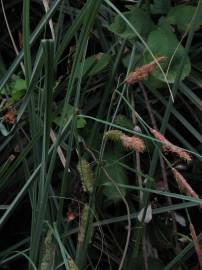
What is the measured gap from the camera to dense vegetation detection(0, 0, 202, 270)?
0.83 metres

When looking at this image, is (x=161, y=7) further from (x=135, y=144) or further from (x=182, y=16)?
(x=135, y=144)

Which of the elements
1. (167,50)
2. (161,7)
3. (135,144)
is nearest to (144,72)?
(135,144)

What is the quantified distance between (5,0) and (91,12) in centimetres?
60

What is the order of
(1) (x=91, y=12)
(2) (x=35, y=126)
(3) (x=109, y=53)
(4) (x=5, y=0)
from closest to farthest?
(1) (x=91, y=12) → (2) (x=35, y=126) → (3) (x=109, y=53) → (4) (x=5, y=0)

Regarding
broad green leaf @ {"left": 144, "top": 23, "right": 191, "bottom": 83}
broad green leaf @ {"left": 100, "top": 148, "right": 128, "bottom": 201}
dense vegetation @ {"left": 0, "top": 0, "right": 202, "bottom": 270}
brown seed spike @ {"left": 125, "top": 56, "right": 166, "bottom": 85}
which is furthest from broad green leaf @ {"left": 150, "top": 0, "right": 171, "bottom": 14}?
brown seed spike @ {"left": 125, "top": 56, "right": 166, "bottom": 85}

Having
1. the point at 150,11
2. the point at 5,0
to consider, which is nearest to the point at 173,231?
the point at 150,11

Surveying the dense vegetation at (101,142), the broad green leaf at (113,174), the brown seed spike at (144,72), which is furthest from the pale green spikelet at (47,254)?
the brown seed spike at (144,72)

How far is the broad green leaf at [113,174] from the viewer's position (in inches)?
36.8

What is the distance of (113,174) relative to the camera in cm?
96

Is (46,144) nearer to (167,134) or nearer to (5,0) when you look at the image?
(167,134)

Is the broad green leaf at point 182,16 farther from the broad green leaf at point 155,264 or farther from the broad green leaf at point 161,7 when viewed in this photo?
the broad green leaf at point 155,264

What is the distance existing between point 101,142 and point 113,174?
3.3 inches

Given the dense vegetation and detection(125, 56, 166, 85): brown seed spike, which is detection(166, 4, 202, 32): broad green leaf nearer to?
the dense vegetation

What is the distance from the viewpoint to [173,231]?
1002 mm
